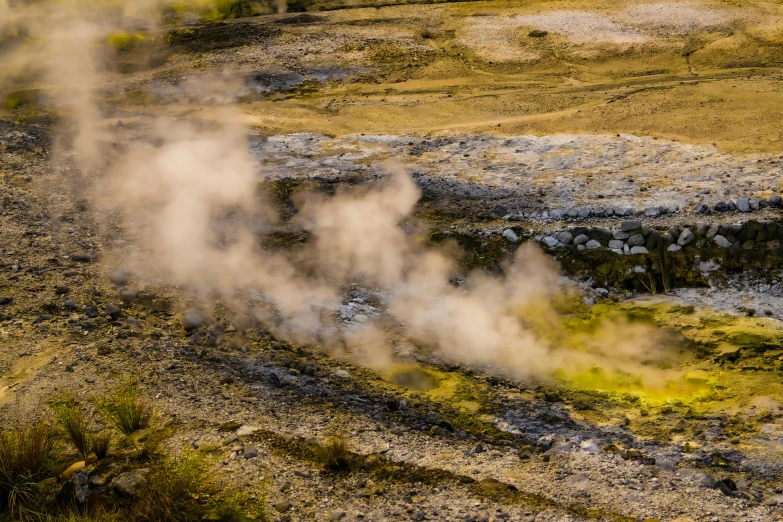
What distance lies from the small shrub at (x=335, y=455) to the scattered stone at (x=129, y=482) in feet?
3.23

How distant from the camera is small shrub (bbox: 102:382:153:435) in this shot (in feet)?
14.0

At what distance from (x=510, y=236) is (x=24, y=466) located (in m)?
4.16

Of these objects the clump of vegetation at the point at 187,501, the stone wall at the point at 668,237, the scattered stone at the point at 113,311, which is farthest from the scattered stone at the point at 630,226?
the scattered stone at the point at 113,311

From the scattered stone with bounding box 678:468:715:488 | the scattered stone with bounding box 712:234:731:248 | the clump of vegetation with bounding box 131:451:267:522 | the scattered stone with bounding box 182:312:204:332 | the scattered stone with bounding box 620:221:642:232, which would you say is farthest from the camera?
the scattered stone with bounding box 620:221:642:232

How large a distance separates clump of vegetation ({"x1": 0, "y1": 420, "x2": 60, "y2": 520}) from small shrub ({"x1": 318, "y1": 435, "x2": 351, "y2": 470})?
1.52m

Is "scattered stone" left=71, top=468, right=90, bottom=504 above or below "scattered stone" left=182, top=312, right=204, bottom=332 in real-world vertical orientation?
below

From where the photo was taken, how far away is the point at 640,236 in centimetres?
604

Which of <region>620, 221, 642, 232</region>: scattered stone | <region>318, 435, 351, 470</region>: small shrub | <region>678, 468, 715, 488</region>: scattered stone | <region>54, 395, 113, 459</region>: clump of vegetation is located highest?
<region>620, 221, 642, 232</region>: scattered stone

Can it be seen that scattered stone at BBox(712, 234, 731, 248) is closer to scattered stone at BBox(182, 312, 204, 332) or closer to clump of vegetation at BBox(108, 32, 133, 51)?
scattered stone at BBox(182, 312, 204, 332)

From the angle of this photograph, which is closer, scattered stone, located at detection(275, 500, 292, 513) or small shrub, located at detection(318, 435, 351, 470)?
scattered stone, located at detection(275, 500, 292, 513)

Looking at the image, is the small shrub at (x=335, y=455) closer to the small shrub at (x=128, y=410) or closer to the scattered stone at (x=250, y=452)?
the scattered stone at (x=250, y=452)

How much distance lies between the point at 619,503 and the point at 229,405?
2446 mm

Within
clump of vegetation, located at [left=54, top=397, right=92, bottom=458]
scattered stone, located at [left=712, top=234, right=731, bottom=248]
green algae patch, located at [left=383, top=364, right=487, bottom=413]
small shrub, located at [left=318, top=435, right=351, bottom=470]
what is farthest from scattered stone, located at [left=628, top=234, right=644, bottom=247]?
clump of vegetation, located at [left=54, top=397, right=92, bottom=458]

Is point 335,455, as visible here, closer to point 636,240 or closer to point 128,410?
point 128,410
